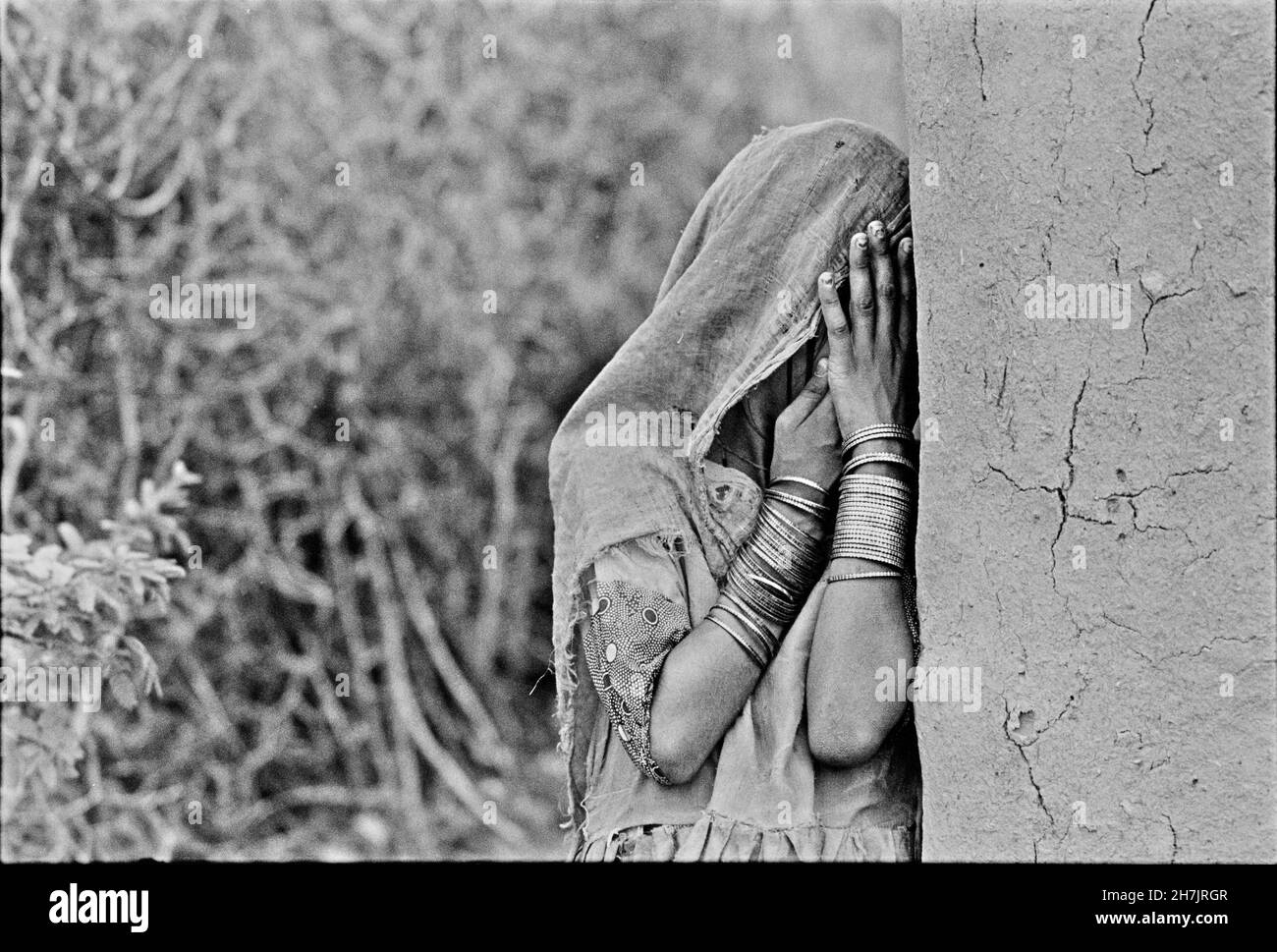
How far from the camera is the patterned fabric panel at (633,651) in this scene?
176cm

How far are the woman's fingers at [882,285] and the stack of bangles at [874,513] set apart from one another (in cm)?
12

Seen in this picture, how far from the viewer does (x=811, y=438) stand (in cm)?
182

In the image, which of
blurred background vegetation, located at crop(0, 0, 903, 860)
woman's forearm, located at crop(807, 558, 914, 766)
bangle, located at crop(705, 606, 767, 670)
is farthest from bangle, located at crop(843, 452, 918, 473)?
blurred background vegetation, located at crop(0, 0, 903, 860)

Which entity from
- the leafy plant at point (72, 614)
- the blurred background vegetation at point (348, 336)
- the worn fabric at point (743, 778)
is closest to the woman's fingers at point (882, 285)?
the worn fabric at point (743, 778)

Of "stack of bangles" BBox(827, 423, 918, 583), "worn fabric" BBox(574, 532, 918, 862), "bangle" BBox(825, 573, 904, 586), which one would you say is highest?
"stack of bangles" BBox(827, 423, 918, 583)

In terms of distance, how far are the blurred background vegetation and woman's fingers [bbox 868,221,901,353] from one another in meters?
3.11

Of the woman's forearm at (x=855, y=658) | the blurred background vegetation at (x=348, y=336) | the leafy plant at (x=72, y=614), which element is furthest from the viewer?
the blurred background vegetation at (x=348, y=336)

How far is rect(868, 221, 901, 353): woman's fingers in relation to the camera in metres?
1.82

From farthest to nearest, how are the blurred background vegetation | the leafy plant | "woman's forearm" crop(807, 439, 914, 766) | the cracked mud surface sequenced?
the blurred background vegetation, the leafy plant, "woman's forearm" crop(807, 439, 914, 766), the cracked mud surface

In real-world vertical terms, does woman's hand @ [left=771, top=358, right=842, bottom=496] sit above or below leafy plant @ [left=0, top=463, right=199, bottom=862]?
above

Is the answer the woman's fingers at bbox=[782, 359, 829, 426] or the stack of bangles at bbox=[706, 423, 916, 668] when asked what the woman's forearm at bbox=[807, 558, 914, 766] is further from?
the woman's fingers at bbox=[782, 359, 829, 426]

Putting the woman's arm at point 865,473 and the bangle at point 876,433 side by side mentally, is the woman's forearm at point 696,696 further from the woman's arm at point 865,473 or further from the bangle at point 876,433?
the bangle at point 876,433

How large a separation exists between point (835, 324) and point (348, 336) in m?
3.20

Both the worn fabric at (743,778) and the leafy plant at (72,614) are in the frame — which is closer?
the worn fabric at (743,778)
